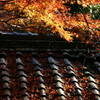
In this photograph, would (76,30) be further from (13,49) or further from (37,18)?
(13,49)

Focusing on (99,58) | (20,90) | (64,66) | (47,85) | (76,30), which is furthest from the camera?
(76,30)

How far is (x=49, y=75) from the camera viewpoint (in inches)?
211

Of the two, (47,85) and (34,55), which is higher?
(34,55)

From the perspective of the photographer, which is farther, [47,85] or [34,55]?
[34,55]

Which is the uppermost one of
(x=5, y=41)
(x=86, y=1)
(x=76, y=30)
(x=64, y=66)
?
(x=86, y=1)

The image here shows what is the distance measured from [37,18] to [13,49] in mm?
1138

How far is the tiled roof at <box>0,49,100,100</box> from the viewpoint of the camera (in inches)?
188

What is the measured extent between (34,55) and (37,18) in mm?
1073

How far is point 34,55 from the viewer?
238 inches

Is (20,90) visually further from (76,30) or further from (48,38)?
(76,30)

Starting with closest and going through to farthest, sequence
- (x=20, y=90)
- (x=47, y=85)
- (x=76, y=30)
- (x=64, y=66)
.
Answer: (x=20, y=90) → (x=47, y=85) → (x=64, y=66) → (x=76, y=30)

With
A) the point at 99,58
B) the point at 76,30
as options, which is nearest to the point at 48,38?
the point at 76,30

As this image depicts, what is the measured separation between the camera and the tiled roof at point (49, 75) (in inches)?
188

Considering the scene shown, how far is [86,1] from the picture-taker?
266 inches
